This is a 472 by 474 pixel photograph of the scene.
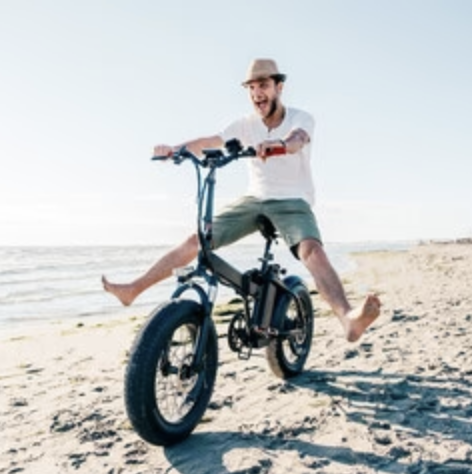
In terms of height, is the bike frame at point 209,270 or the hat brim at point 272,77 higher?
the hat brim at point 272,77

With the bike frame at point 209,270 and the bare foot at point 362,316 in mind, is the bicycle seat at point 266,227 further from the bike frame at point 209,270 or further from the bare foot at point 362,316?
the bare foot at point 362,316

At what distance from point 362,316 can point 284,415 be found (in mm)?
1043

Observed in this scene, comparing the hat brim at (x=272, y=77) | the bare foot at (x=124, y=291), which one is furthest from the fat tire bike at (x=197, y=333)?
the hat brim at (x=272, y=77)

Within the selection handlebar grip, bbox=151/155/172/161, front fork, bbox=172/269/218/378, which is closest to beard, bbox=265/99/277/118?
handlebar grip, bbox=151/155/172/161

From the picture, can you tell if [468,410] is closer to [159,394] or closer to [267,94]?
[159,394]

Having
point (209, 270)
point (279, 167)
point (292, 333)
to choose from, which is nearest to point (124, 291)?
point (209, 270)

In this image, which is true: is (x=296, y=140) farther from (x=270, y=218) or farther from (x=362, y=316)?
(x=362, y=316)

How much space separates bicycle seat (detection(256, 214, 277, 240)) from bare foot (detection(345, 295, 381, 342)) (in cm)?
120

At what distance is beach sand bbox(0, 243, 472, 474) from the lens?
400 centimetres

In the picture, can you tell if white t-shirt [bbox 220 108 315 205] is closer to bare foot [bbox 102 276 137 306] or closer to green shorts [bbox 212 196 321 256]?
green shorts [bbox 212 196 321 256]

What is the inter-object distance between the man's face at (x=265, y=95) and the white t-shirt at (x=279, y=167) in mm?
172

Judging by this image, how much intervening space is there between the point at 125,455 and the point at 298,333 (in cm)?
236

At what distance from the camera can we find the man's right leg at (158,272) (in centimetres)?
530

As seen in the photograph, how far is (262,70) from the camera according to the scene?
5.14 metres
